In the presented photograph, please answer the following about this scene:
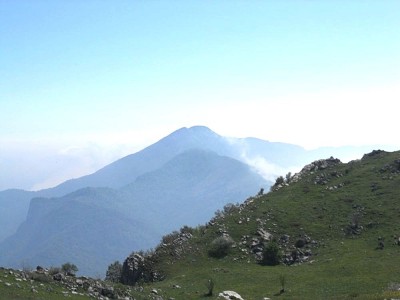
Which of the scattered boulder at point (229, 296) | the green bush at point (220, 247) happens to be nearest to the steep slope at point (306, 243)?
the green bush at point (220, 247)

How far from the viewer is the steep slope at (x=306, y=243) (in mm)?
49781

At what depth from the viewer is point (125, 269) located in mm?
66750

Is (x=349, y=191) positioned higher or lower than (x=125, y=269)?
higher

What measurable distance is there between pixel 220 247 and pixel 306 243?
13.8 m

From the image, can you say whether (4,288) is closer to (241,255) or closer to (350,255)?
(241,255)

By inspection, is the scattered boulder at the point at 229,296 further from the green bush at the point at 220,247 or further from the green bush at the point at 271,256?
the green bush at the point at 220,247

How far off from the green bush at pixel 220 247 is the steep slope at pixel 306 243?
427 mm

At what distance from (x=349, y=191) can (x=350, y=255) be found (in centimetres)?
2631

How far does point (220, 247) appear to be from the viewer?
68000 millimetres

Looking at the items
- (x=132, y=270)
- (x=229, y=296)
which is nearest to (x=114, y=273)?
(x=132, y=270)

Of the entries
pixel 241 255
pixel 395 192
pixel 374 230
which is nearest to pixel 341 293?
pixel 241 255

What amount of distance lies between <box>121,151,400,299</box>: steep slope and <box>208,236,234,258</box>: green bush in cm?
43

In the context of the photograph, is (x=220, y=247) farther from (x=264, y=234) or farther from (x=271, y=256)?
(x=264, y=234)

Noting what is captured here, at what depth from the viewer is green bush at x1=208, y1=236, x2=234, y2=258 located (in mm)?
67938
